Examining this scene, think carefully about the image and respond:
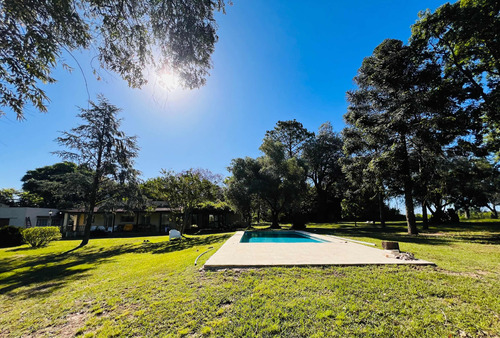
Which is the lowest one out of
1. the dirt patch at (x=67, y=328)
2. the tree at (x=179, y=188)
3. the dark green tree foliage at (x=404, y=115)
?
the dirt patch at (x=67, y=328)

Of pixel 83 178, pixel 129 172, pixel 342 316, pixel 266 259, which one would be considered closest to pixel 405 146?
pixel 266 259

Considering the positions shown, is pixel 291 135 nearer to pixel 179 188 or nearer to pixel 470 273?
pixel 179 188

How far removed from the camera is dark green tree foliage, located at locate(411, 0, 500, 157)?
9.51 m

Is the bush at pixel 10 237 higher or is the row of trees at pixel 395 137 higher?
the row of trees at pixel 395 137

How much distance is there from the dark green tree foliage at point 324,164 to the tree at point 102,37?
936 inches

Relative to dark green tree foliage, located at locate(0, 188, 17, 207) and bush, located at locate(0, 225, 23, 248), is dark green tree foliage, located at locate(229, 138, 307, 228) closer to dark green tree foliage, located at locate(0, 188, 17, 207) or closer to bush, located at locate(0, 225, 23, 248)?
bush, located at locate(0, 225, 23, 248)

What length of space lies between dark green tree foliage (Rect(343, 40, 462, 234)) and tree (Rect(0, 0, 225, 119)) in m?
13.5

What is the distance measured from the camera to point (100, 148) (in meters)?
15.2

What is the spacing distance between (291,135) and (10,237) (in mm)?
28069

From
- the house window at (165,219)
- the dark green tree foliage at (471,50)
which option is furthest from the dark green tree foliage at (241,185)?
the dark green tree foliage at (471,50)

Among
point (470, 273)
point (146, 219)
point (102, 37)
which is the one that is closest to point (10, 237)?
point (146, 219)

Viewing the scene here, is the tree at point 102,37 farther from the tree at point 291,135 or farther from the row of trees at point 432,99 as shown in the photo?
the tree at point 291,135

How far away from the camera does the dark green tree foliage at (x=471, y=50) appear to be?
31.2 ft

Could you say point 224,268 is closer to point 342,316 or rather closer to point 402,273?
point 342,316
